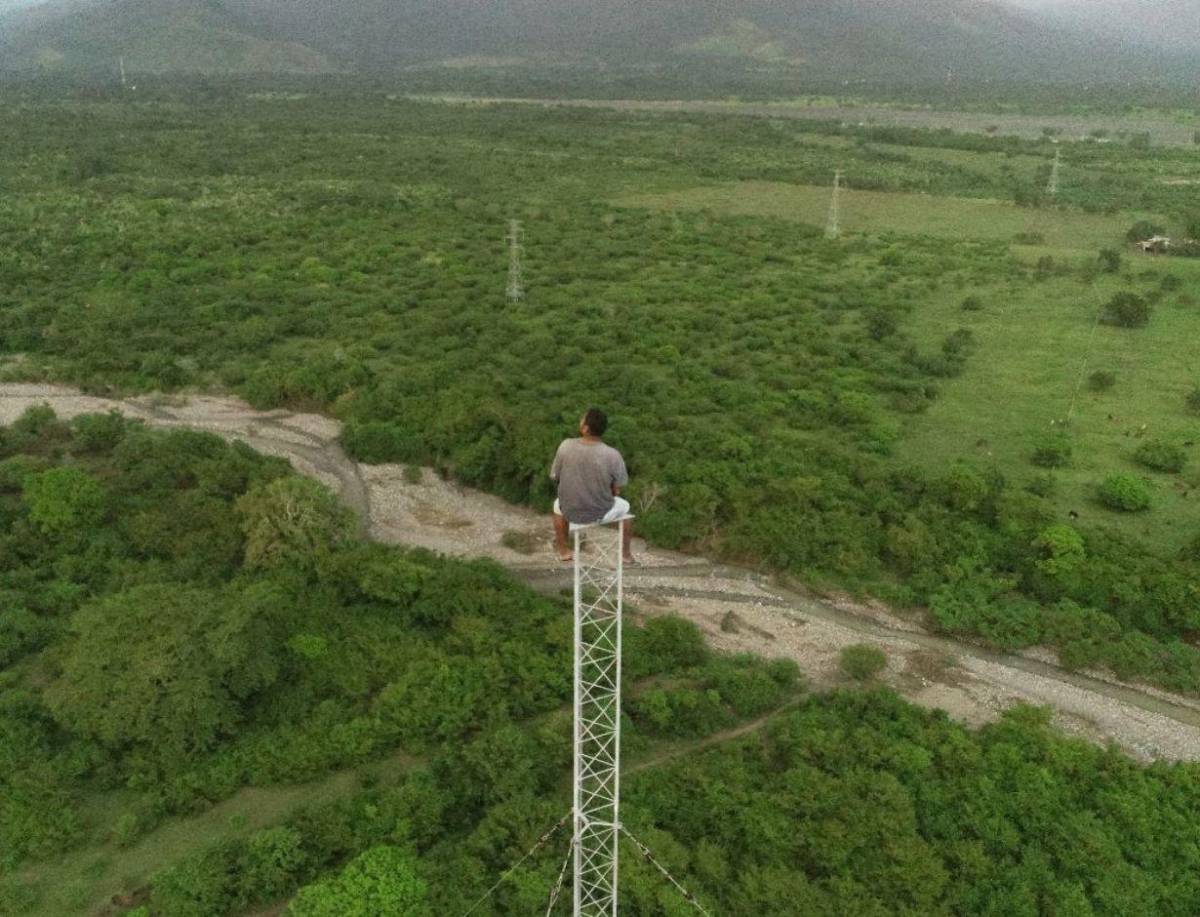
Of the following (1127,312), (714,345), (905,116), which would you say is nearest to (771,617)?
(714,345)

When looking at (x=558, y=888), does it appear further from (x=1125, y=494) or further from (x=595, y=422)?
(x=1125, y=494)

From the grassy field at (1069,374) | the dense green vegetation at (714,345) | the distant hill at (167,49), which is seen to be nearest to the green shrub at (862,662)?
the dense green vegetation at (714,345)

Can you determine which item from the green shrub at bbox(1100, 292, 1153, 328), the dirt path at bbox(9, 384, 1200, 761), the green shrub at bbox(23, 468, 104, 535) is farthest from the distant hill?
the green shrub at bbox(23, 468, 104, 535)

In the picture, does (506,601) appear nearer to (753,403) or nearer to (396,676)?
(396,676)

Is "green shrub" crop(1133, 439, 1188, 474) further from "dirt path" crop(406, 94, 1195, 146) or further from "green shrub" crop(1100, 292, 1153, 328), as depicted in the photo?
"dirt path" crop(406, 94, 1195, 146)

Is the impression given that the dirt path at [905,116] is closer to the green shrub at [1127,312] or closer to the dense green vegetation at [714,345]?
the dense green vegetation at [714,345]
